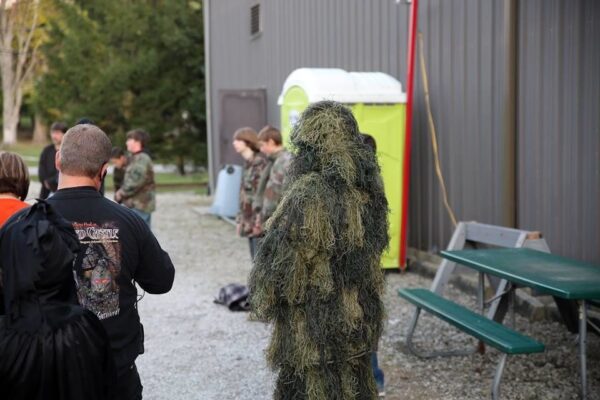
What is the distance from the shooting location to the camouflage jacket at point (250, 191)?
23.3ft

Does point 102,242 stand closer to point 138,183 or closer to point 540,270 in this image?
point 540,270

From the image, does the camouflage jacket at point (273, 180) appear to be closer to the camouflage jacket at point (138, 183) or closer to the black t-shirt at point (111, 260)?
the camouflage jacket at point (138, 183)

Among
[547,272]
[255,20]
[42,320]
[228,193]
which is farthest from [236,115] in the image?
[42,320]

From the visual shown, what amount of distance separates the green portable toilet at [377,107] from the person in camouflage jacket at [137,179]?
5.47ft

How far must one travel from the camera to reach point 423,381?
5.04m

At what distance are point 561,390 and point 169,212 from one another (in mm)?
12182

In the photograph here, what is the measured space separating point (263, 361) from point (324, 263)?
2.24m

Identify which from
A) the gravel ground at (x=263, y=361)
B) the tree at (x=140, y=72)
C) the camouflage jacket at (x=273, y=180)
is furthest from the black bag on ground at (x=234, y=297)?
the tree at (x=140, y=72)

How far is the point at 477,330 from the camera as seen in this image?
4496 mm

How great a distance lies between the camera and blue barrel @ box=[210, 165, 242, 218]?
13.6m

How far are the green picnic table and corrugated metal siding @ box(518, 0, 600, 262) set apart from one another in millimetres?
1117

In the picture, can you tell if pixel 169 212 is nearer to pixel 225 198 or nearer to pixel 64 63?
pixel 225 198

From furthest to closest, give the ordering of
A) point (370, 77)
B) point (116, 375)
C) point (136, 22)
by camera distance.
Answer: point (136, 22), point (370, 77), point (116, 375)

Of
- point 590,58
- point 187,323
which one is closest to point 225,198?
point 187,323
